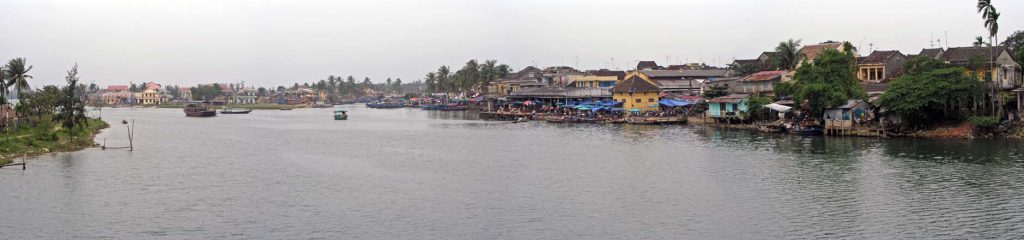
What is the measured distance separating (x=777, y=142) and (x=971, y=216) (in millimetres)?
21821

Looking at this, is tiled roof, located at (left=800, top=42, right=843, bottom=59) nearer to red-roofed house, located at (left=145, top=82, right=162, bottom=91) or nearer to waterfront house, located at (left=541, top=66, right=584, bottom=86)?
waterfront house, located at (left=541, top=66, right=584, bottom=86)

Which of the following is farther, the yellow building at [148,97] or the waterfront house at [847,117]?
the yellow building at [148,97]

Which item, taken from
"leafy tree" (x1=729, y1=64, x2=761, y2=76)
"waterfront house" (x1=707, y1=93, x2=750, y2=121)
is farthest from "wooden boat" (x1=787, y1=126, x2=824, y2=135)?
"leafy tree" (x1=729, y1=64, x2=761, y2=76)

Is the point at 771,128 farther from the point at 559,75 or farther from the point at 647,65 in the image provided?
the point at 559,75

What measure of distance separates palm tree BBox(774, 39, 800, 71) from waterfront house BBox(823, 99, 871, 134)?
2016 cm

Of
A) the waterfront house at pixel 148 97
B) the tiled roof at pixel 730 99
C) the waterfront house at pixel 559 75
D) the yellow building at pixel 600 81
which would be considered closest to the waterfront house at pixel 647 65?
the waterfront house at pixel 559 75

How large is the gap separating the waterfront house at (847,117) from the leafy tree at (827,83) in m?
0.43

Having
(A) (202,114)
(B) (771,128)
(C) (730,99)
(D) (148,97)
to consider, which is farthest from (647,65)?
(D) (148,97)

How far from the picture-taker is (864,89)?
5147 cm

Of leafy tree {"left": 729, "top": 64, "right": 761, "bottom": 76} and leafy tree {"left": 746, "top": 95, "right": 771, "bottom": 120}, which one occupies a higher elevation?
leafy tree {"left": 729, "top": 64, "right": 761, "bottom": 76}

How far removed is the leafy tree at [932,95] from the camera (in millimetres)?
41469

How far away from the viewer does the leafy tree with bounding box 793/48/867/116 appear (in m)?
47.2

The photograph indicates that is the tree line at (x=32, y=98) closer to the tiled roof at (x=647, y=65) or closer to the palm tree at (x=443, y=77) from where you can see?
the tiled roof at (x=647, y=65)

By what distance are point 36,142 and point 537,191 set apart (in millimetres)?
26426
